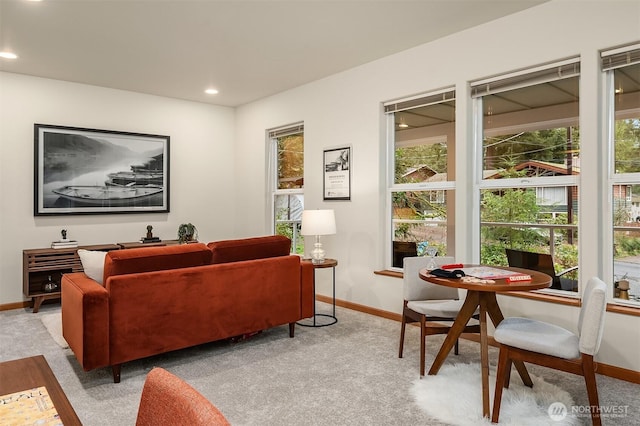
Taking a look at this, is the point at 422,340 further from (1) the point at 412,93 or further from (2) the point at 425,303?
(1) the point at 412,93

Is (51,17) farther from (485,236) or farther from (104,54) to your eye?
(485,236)

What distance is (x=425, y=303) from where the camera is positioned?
10.0 ft

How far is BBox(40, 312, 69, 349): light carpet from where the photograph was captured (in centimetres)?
358

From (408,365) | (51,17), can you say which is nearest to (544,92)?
(408,365)

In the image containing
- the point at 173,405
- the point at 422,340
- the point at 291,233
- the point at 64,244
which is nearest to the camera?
the point at 173,405

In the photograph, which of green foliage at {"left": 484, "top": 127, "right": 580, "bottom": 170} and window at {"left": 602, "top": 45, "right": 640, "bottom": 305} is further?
green foliage at {"left": 484, "top": 127, "right": 580, "bottom": 170}

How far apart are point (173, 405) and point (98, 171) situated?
17.2 feet

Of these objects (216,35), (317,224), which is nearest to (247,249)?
(317,224)

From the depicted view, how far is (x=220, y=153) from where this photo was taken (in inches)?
253

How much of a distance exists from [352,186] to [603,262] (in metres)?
2.44

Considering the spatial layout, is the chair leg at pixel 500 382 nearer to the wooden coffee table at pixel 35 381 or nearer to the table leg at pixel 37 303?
the wooden coffee table at pixel 35 381

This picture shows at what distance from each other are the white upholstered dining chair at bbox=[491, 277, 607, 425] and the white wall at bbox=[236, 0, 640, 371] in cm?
97

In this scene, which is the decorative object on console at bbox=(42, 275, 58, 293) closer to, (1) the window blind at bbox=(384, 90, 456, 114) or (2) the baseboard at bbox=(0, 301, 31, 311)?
(2) the baseboard at bbox=(0, 301, 31, 311)

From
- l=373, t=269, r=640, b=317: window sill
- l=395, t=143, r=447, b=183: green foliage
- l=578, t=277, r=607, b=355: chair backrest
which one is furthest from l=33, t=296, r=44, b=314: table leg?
l=578, t=277, r=607, b=355: chair backrest
